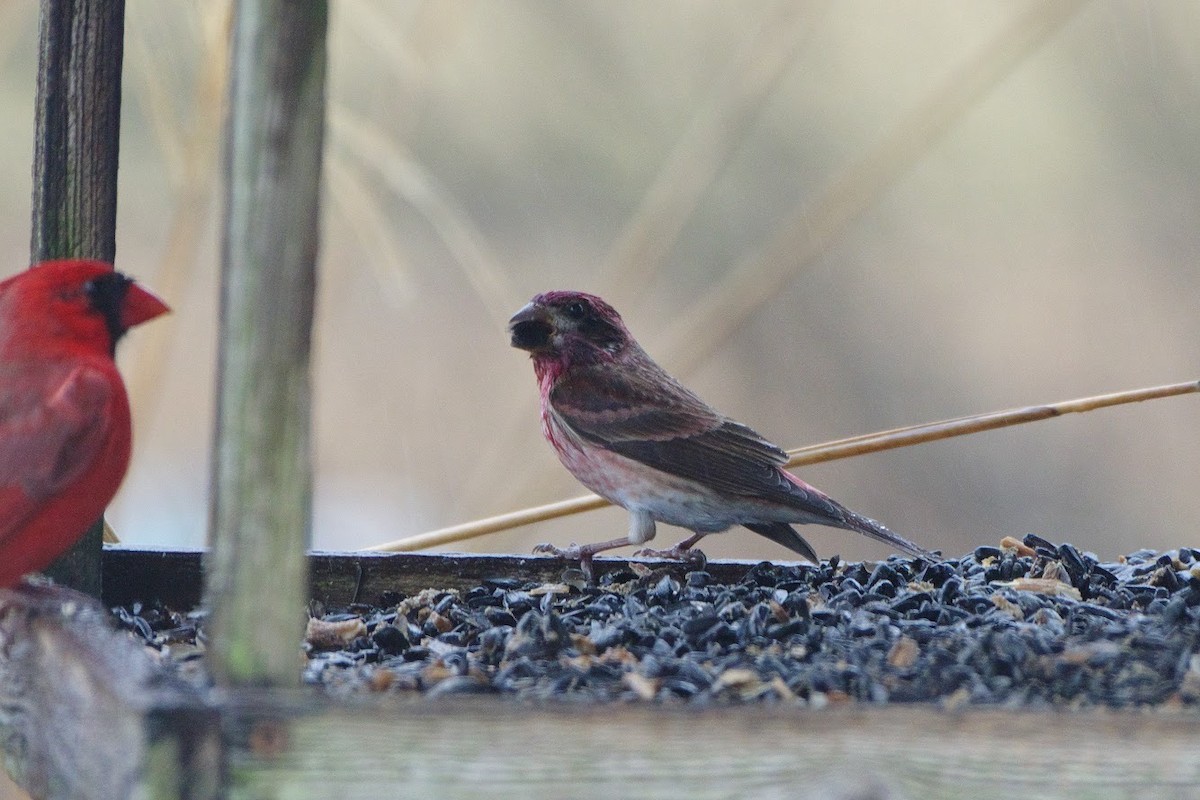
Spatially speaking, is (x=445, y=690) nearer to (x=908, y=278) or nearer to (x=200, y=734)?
(x=200, y=734)

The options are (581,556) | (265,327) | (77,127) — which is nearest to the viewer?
(265,327)

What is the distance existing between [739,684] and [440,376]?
17.5 feet

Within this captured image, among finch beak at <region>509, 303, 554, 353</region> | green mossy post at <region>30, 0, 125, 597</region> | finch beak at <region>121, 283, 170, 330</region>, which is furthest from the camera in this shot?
finch beak at <region>509, 303, 554, 353</region>

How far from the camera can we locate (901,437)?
354cm

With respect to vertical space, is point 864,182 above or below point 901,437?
above

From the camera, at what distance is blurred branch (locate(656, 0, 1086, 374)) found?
386cm

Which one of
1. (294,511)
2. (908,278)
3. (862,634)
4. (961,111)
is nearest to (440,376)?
(908,278)

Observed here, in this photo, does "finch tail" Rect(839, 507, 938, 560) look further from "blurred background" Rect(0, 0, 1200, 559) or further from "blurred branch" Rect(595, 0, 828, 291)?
"blurred background" Rect(0, 0, 1200, 559)

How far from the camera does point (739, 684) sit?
2627mm

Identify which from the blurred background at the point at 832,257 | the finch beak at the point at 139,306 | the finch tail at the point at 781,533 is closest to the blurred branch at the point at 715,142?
the finch tail at the point at 781,533

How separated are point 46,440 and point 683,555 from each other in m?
1.88

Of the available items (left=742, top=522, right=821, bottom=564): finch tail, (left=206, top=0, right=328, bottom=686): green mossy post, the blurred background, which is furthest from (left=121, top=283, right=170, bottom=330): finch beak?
the blurred background

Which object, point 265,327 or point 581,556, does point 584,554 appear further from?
point 265,327

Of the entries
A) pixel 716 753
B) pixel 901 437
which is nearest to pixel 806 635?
pixel 901 437
